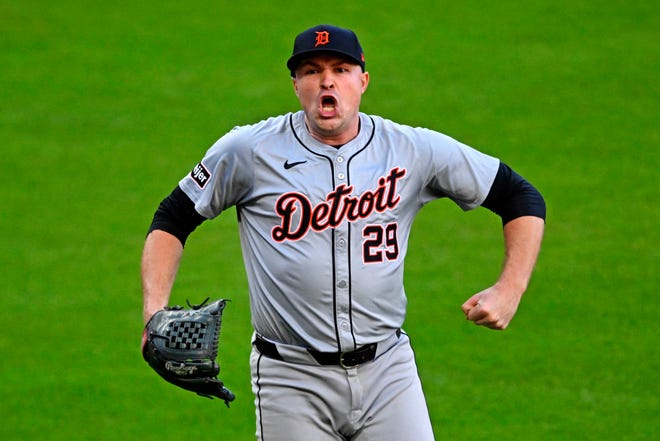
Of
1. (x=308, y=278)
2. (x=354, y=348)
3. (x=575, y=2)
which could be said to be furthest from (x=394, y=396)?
(x=575, y=2)

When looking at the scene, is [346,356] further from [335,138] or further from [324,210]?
[335,138]

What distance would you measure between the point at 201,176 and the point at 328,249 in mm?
577

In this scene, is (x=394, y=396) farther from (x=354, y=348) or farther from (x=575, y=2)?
(x=575, y=2)

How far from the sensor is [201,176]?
5.17m

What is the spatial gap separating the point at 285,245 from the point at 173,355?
2.01 ft

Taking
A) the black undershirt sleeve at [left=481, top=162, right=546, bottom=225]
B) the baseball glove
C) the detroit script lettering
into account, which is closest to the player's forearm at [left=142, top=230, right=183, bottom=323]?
the baseball glove

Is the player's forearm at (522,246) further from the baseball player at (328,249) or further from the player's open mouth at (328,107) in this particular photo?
the player's open mouth at (328,107)

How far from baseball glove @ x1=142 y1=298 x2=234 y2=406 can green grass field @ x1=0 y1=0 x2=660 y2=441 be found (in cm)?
352

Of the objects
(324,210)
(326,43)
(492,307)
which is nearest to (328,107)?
(326,43)

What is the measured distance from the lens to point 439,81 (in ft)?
52.0

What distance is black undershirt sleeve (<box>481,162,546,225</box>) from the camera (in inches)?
210

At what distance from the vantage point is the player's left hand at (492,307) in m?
4.99

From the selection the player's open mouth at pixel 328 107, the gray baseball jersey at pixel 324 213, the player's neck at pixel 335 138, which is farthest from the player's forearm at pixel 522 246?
the player's open mouth at pixel 328 107

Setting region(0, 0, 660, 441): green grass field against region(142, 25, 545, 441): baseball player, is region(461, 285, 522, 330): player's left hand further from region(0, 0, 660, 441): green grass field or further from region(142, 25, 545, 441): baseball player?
region(0, 0, 660, 441): green grass field
